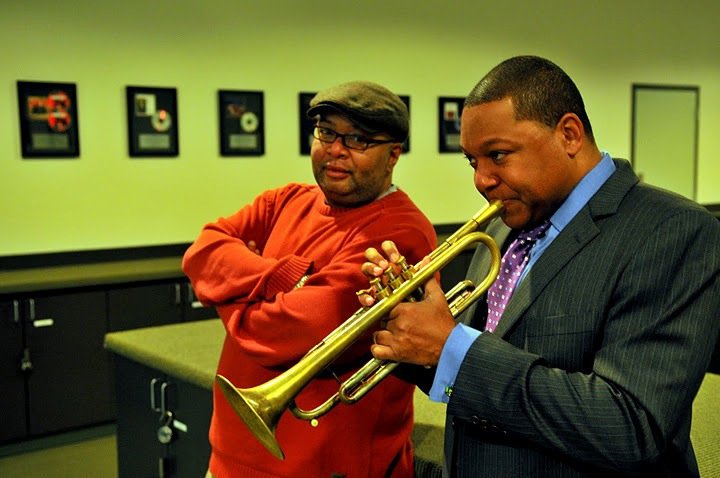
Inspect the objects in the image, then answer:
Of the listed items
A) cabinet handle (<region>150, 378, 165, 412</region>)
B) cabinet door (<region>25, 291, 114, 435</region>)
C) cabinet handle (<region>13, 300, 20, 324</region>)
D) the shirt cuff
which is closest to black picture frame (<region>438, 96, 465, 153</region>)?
cabinet door (<region>25, 291, 114, 435</region>)

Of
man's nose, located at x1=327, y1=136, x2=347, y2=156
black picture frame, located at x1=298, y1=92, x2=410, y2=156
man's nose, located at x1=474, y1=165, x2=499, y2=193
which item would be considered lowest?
man's nose, located at x1=474, y1=165, x2=499, y2=193

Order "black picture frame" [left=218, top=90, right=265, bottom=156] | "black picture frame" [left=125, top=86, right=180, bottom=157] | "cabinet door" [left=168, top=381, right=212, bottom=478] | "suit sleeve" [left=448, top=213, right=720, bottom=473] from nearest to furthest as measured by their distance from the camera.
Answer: "suit sleeve" [left=448, top=213, right=720, bottom=473]
"cabinet door" [left=168, top=381, right=212, bottom=478]
"black picture frame" [left=125, top=86, right=180, bottom=157]
"black picture frame" [left=218, top=90, right=265, bottom=156]

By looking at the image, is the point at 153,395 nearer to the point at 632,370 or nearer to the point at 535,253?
the point at 535,253

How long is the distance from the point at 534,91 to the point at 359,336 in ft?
1.75

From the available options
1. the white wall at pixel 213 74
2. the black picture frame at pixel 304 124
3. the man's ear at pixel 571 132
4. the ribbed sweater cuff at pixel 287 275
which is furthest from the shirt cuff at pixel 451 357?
the black picture frame at pixel 304 124

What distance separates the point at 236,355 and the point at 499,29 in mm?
5399

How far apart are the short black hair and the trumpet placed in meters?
0.18

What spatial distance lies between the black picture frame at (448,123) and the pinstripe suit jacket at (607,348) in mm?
5118

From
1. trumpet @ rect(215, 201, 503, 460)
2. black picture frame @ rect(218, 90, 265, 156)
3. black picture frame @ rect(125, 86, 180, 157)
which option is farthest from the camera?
black picture frame @ rect(218, 90, 265, 156)

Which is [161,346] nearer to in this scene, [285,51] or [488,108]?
[488,108]

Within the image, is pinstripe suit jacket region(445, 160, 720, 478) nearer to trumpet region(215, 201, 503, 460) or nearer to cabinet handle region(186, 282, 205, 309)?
trumpet region(215, 201, 503, 460)

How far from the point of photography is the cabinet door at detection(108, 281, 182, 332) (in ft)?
14.9

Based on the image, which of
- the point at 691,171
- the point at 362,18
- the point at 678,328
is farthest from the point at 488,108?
the point at 691,171

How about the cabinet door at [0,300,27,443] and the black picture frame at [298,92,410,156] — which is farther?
the black picture frame at [298,92,410,156]
